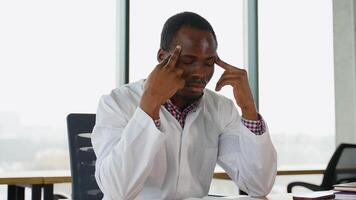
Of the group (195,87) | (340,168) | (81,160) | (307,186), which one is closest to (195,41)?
(195,87)

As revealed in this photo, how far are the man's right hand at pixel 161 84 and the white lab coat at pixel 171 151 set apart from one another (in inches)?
1.4

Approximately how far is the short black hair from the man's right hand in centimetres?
9

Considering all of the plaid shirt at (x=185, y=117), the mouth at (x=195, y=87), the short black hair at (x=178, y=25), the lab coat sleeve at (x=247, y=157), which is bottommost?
the lab coat sleeve at (x=247, y=157)

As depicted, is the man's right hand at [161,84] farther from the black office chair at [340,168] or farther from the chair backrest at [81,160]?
the black office chair at [340,168]

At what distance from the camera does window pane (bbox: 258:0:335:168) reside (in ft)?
15.0

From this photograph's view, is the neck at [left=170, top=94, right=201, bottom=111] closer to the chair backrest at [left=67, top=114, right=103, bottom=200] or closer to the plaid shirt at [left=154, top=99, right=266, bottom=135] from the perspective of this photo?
the plaid shirt at [left=154, top=99, right=266, bottom=135]

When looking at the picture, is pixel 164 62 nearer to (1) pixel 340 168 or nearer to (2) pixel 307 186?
(2) pixel 307 186

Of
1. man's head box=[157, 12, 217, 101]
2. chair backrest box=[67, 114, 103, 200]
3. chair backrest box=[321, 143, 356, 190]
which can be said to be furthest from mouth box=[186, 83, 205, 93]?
chair backrest box=[321, 143, 356, 190]

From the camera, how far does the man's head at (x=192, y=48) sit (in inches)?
57.9

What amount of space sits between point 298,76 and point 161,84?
11.3 ft

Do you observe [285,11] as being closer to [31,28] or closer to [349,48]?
[349,48]

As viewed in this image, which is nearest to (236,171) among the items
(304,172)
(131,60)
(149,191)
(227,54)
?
(149,191)

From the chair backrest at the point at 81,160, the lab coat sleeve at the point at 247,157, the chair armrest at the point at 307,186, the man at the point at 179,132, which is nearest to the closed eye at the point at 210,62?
the man at the point at 179,132

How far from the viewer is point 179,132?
1.56 meters
